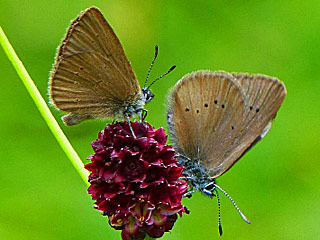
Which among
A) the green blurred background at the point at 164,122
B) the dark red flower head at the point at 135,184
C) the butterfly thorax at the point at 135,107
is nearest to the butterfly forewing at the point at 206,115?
the butterfly thorax at the point at 135,107

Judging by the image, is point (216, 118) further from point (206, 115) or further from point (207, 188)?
point (207, 188)

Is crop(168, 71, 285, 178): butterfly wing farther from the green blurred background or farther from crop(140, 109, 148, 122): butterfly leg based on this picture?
the green blurred background

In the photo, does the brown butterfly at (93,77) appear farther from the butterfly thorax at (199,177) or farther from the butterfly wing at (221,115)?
the butterfly thorax at (199,177)

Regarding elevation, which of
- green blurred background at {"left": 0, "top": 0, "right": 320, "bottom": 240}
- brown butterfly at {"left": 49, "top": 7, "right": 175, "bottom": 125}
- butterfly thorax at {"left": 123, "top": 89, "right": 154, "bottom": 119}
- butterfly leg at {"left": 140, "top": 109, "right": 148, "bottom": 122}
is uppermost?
brown butterfly at {"left": 49, "top": 7, "right": 175, "bottom": 125}

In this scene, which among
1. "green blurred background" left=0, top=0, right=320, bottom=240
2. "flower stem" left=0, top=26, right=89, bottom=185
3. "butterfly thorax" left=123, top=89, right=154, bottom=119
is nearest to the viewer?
"flower stem" left=0, top=26, right=89, bottom=185

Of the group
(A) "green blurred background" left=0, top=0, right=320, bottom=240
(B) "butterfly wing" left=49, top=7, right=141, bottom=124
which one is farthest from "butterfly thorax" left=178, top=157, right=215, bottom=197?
(A) "green blurred background" left=0, top=0, right=320, bottom=240

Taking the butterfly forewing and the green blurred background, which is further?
the green blurred background

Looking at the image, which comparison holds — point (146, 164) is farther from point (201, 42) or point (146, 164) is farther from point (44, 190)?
point (201, 42)
